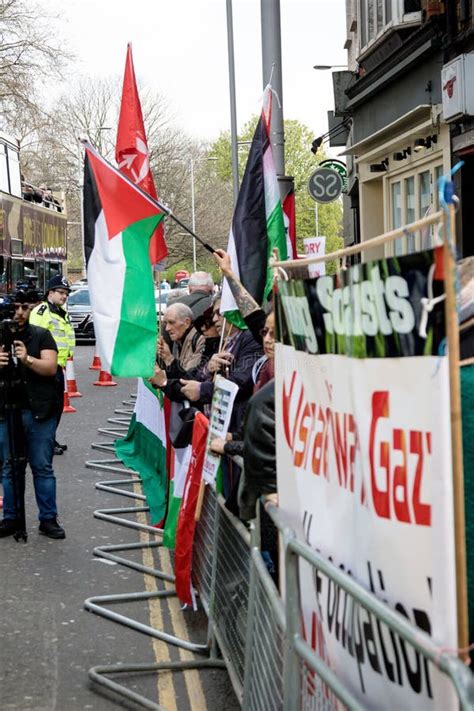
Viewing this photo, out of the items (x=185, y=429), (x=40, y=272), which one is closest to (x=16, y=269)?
(x=40, y=272)

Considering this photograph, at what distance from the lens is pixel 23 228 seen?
25.3m

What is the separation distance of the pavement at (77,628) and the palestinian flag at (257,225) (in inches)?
78.5

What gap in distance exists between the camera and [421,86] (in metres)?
17.9

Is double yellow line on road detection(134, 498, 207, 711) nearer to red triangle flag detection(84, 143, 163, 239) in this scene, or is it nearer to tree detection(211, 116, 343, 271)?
red triangle flag detection(84, 143, 163, 239)

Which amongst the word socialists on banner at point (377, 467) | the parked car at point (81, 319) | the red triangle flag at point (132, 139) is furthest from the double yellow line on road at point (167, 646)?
the parked car at point (81, 319)

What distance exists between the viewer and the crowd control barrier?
2.57 m

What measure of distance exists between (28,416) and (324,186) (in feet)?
39.1

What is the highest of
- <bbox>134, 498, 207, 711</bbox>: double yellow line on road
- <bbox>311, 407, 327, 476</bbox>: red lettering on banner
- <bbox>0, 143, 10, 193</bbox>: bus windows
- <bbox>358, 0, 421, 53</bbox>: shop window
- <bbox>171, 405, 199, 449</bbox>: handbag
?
<bbox>358, 0, 421, 53</bbox>: shop window

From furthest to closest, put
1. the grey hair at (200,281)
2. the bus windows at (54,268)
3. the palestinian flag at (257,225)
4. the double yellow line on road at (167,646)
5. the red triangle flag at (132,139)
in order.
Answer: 1. the bus windows at (54,268)
2. the grey hair at (200,281)
3. the red triangle flag at (132,139)
4. the palestinian flag at (257,225)
5. the double yellow line on road at (167,646)

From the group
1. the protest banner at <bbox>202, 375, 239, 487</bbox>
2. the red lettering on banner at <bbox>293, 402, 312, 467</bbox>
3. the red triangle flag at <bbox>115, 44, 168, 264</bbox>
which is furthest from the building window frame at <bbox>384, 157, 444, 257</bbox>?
the red lettering on banner at <bbox>293, 402, 312, 467</bbox>

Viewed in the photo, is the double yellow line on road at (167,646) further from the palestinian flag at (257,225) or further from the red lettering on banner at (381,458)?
the red lettering on banner at (381,458)

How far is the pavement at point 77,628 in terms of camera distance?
18.3 feet

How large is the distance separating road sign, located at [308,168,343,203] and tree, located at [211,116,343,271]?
78719 millimetres

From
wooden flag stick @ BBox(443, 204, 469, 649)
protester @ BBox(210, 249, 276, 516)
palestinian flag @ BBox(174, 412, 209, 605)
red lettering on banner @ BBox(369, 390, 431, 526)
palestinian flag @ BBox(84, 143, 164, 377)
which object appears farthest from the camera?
palestinian flag @ BBox(84, 143, 164, 377)
